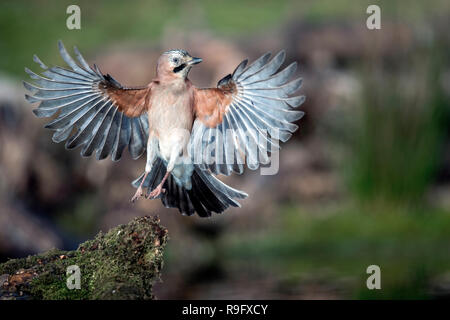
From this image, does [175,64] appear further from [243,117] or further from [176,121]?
[243,117]

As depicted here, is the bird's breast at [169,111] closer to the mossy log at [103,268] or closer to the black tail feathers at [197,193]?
the black tail feathers at [197,193]

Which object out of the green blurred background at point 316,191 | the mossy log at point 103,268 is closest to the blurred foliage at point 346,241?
the green blurred background at point 316,191

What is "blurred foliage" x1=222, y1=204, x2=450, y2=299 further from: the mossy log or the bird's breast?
the mossy log

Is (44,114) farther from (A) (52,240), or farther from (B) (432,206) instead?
(B) (432,206)

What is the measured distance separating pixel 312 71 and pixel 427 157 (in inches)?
158

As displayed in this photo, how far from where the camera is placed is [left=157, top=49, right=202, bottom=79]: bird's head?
6645 millimetres

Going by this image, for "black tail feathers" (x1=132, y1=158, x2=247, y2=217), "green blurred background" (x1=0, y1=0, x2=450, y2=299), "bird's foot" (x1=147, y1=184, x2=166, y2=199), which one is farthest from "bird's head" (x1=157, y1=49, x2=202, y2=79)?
"green blurred background" (x1=0, y1=0, x2=450, y2=299)

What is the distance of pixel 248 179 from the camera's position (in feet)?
43.6

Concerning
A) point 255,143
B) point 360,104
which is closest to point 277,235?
point 360,104

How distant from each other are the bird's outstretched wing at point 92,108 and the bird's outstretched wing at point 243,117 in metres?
0.54

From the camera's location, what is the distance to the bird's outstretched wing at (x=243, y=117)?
6383 mm

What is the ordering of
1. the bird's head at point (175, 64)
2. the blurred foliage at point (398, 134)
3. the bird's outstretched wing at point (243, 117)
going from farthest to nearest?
1. the blurred foliage at point (398, 134)
2. the bird's head at point (175, 64)
3. the bird's outstretched wing at point (243, 117)

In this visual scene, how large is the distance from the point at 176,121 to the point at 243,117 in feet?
1.90
